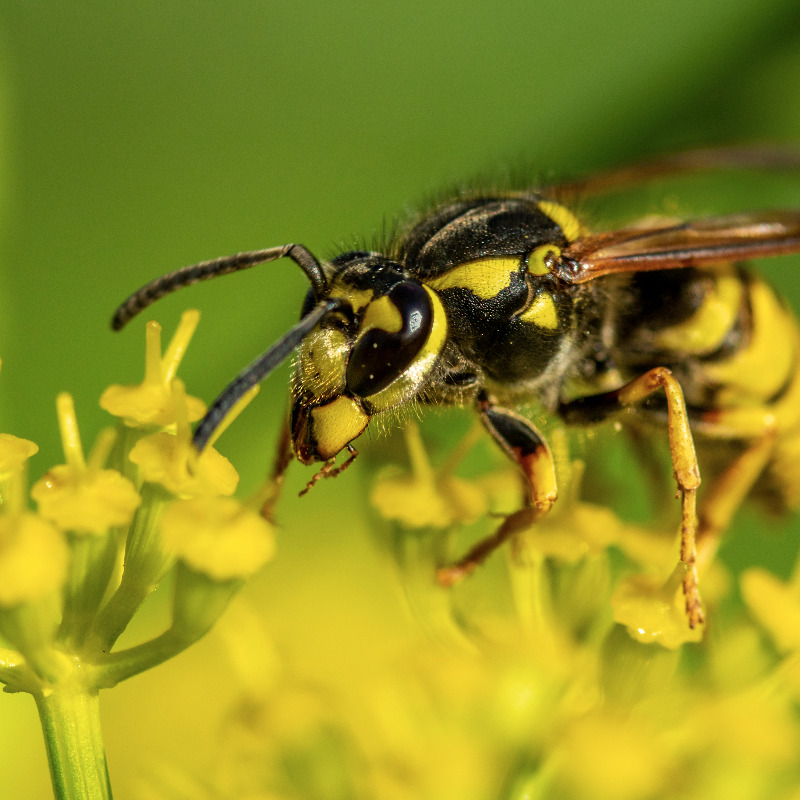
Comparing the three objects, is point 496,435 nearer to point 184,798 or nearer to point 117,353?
point 184,798

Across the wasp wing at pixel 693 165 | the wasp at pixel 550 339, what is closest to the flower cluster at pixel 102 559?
the wasp at pixel 550 339

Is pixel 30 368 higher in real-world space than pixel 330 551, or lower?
higher

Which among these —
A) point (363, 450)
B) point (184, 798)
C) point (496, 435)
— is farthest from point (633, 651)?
point (184, 798)

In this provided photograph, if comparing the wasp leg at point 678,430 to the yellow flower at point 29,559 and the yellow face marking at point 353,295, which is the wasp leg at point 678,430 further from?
the yellow flower at point 29,559

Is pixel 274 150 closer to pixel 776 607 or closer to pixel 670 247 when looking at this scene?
pixel 670 247

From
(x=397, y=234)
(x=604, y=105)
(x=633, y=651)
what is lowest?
(x=633, y=651)

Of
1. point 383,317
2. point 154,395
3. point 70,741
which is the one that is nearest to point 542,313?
point 383,317
